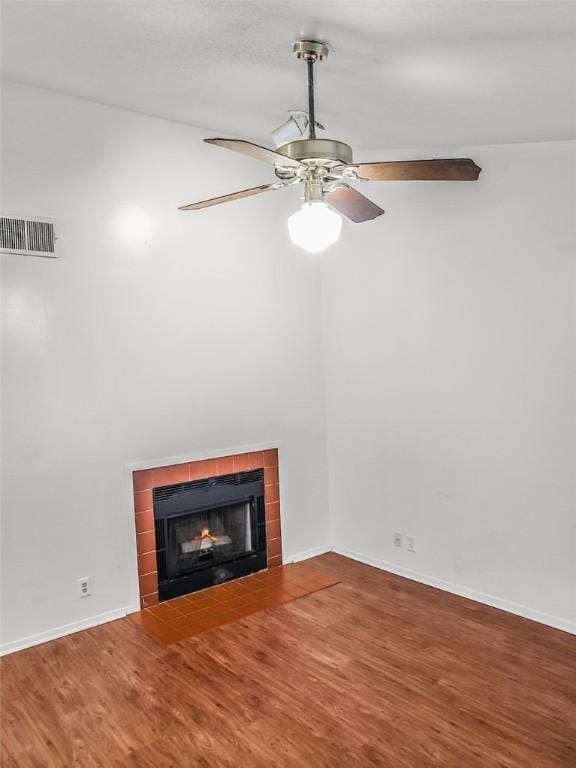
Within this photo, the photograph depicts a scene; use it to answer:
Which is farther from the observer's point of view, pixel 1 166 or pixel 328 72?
pixel 1 166

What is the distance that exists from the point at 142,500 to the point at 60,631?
84 centimetres

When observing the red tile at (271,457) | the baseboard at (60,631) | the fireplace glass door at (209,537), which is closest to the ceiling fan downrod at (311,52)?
the red tile at (271,457)

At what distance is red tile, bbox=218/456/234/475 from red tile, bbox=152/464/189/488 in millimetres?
260

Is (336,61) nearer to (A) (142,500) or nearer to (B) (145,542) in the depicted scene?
(A) (142,500)

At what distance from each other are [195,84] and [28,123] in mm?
997

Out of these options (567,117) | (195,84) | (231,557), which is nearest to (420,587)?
(231,557)

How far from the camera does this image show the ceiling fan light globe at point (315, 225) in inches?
88.6

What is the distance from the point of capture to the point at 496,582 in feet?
12.0

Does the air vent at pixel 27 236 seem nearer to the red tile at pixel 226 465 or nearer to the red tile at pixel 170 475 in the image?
the red tile at pixel 170 475

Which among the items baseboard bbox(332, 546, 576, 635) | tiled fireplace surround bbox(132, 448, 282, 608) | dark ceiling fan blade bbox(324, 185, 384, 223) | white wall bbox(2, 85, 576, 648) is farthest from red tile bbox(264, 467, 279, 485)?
dark ceiling fan blade bbox(324, 185, 384, 223)

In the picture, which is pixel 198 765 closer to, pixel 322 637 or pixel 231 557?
pixel 322 637

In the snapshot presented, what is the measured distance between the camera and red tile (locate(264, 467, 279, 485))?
14.5ft

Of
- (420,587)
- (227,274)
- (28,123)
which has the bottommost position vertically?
(420,587)

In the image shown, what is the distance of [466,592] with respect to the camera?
381 centimetres
